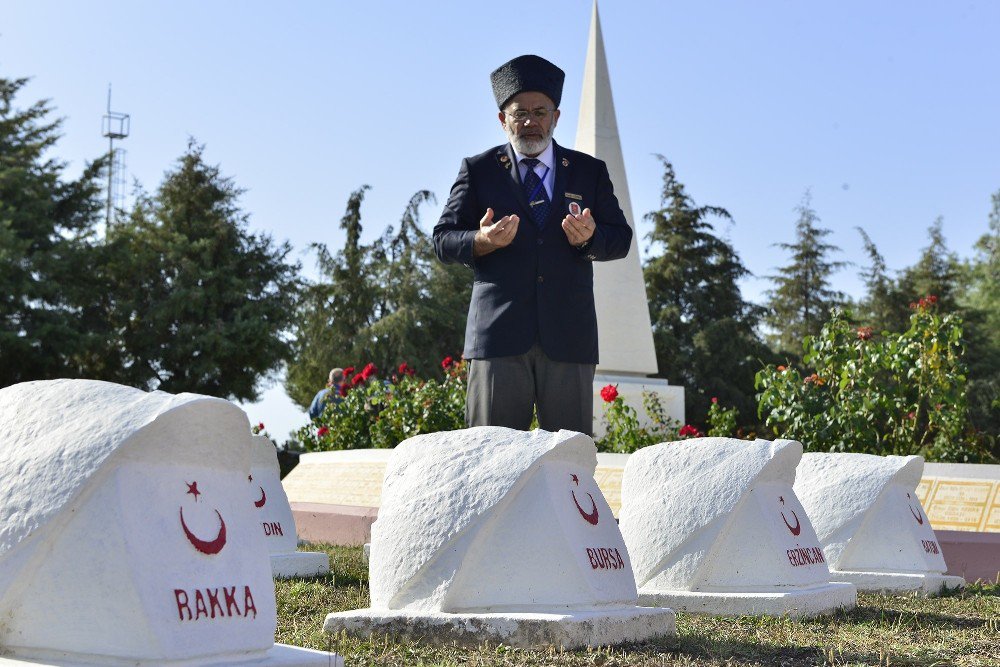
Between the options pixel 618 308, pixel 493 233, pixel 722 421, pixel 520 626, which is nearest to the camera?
pixel 520 626

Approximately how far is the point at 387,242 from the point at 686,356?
8736 millimetres

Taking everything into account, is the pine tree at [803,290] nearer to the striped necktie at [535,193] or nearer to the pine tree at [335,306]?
the pine tree at [335,306]

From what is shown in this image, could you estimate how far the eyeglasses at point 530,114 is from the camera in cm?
448

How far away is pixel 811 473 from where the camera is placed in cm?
615

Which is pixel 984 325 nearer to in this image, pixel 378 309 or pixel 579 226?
pixel 378 309

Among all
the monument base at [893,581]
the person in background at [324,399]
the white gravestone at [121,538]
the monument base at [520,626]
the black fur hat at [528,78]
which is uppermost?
the black fur hat at [528,78]

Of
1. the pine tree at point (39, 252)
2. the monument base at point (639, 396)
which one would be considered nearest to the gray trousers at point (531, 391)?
the monument base at point (639, 396)

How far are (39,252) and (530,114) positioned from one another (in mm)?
24755

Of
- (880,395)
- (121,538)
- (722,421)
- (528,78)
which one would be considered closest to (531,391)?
(528,78)

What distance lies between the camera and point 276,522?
21.2 ft

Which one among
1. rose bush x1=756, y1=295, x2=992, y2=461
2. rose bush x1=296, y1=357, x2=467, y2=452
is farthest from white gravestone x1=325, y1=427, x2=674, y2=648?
rose bush x1=296, y1=357, x2=467, y2=452

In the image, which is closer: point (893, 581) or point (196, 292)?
point (893, 581)

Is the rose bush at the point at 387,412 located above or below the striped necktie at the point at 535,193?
below

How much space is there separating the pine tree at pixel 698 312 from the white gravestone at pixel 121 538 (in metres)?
27.3
